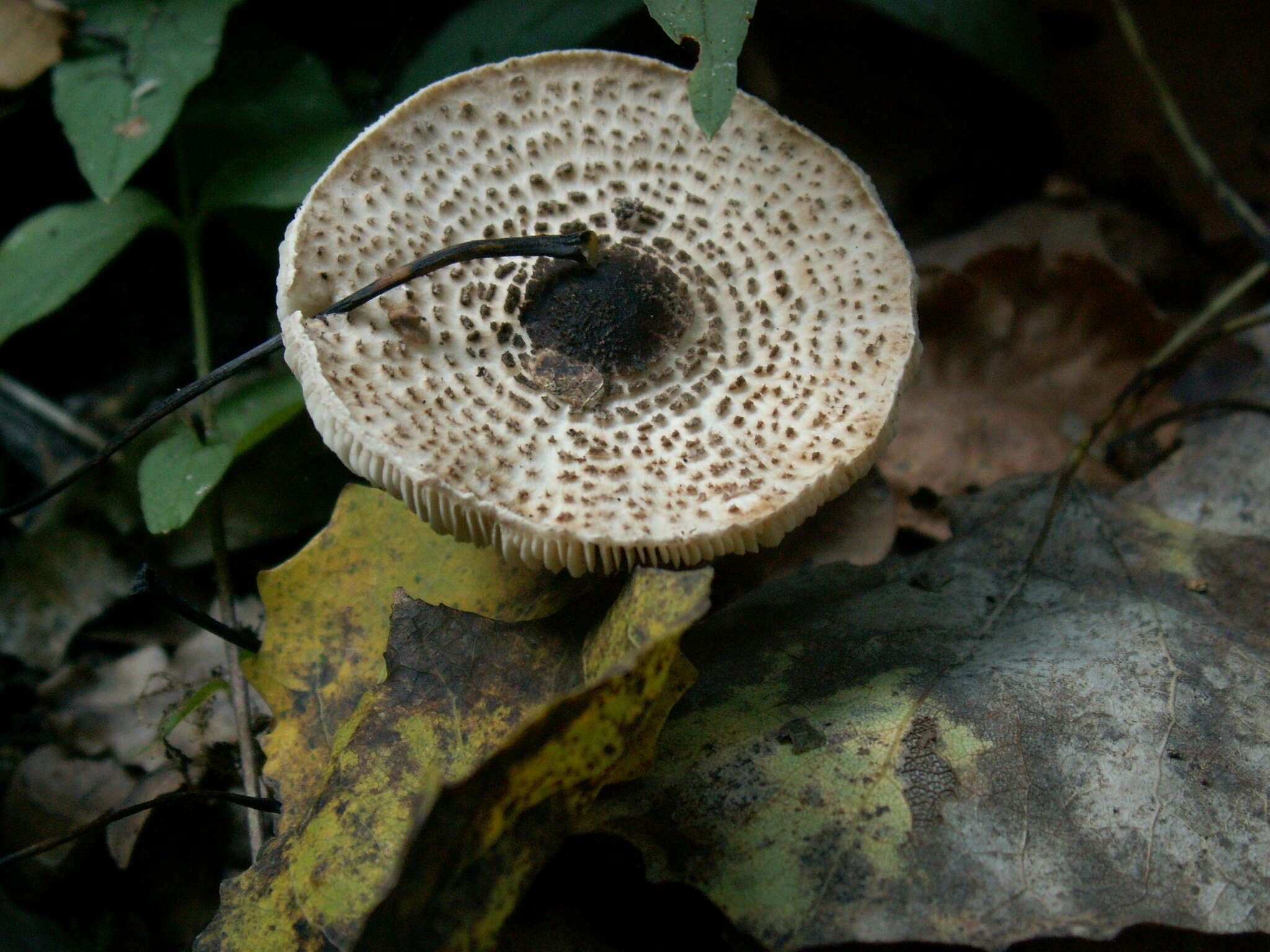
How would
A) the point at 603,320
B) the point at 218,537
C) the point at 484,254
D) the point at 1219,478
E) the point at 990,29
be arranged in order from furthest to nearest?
the point at 990,29 < the point at 1219,478 < the point at 218,537 < the point at 603,320 < the point at 484,254

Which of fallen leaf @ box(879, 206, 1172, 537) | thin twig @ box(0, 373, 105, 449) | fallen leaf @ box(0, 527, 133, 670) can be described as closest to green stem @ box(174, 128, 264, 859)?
fallen leaf @ box(0, 527, 133, 670)

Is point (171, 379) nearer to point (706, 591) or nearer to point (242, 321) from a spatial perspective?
point (242, 321)

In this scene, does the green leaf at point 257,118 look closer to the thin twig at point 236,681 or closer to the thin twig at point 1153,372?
the thin twig at point 236,681

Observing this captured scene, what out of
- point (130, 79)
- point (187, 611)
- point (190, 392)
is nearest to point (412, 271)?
point (190, 392)

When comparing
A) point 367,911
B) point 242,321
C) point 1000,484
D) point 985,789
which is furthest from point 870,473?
point 242,321

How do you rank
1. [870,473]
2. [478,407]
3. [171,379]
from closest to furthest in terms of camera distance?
[478,407]
[870,473]
[171,379]

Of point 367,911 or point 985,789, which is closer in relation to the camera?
point 367,911

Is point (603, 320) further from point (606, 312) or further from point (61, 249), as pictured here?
point (61, 249)
